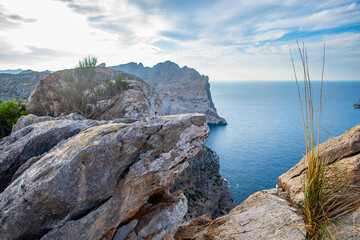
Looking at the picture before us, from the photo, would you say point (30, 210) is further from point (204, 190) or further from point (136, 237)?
point (204, 190)

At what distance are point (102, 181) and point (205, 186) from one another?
112ft

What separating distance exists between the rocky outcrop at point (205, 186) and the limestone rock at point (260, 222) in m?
26.1

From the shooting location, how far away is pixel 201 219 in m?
9.94

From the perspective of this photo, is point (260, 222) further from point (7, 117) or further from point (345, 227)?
point (7, 117)

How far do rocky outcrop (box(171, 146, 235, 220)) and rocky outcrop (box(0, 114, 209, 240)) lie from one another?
89.5 feet

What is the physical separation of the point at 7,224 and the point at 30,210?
600 mm

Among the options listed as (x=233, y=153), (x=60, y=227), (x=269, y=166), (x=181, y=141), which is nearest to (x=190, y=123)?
(x=181, y=141)

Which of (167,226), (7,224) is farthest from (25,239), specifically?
(167,226)

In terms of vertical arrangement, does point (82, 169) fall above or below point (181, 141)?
below

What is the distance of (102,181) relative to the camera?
635cm

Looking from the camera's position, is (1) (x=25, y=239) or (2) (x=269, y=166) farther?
(2) (x=269, y=166)

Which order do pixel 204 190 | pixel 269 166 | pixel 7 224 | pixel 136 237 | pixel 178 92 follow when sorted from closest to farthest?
pixel 7 224 < pixel 136 237 < pixel 204 190 < pixel 269 166 < pixel 178 92

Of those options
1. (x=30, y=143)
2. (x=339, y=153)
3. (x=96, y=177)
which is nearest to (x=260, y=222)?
(x=339, y=153)

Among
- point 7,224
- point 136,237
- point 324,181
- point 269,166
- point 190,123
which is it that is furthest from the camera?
point 269,166
